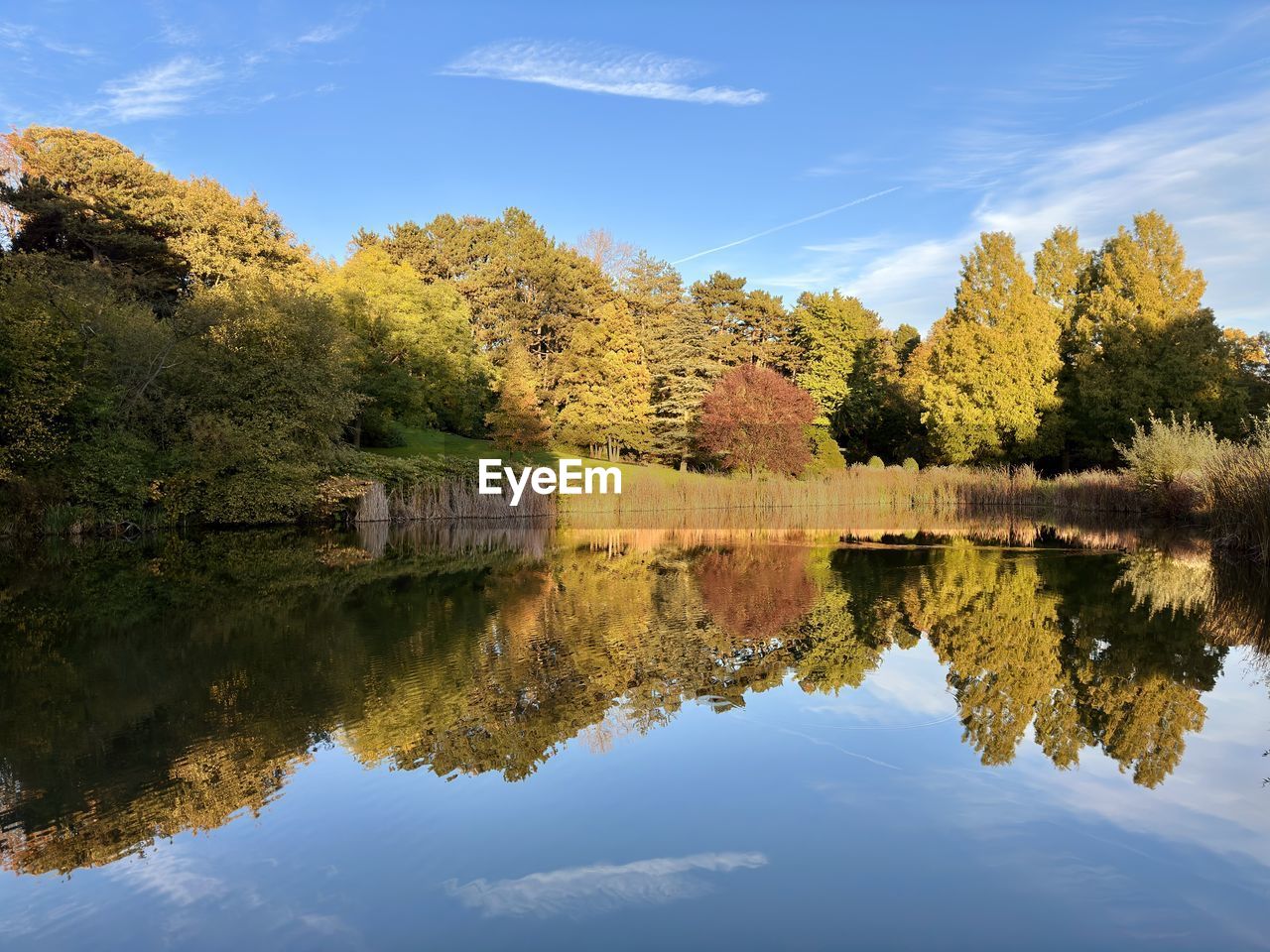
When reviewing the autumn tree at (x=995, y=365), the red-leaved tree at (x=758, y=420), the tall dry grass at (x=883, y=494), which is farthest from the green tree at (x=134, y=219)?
the autumn tree at (x=995, y=365)

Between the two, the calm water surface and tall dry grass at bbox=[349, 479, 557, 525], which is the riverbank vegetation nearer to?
tall dry grass at bbox=[349, 479, 557, 525]

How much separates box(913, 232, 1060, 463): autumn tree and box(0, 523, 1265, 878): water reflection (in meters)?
18.9

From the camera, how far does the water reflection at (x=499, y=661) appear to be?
4.72m

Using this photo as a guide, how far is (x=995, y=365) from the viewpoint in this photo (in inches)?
1251

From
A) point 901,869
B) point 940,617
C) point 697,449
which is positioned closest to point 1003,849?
point 901,869

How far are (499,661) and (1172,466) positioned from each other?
19.1m

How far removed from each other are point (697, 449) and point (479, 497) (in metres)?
15.7

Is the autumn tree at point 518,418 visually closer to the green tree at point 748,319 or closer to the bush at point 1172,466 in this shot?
the green tree at point 748,319

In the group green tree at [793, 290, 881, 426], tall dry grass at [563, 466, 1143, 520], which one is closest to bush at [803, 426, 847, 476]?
green tree at [793, 290, 881, 426]

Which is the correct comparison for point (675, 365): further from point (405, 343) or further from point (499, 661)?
point (499, 661)

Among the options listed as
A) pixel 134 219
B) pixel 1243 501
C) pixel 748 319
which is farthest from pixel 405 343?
pixel 1243 501

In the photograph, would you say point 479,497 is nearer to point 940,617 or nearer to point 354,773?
point 940,617

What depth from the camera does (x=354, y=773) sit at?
475cm

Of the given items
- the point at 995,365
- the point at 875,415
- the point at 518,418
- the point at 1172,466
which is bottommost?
the point at 1172,466
